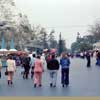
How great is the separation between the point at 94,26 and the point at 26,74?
117m

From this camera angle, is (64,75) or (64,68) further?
(64,75)

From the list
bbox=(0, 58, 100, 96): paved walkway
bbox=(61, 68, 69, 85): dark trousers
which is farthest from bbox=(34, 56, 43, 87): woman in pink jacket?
bbox=(61, 68, 69, 85): dark trousers

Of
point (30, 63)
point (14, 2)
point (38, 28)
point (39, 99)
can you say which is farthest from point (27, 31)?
point (39, 99)

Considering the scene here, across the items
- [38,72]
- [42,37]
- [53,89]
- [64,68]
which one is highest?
[42,37]

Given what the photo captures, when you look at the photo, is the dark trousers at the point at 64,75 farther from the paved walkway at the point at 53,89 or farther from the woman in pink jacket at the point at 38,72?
the woman in pink jacket at the point at 38,72

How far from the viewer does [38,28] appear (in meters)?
144

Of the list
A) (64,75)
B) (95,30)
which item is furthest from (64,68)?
(95,30)

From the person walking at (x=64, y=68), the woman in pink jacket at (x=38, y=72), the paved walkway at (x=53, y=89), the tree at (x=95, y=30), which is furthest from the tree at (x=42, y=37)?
the person walking at (x=64, y=68)

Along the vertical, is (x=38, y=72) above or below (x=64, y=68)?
below

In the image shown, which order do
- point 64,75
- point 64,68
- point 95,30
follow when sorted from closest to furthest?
point 64,68 → point 64,75 → point 95,30

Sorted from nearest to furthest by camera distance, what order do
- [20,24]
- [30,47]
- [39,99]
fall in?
[39,99] → [20,24] → [30,47]

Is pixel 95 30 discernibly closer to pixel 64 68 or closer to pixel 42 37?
pixel 42 37

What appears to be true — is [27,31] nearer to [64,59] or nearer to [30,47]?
[30,47]

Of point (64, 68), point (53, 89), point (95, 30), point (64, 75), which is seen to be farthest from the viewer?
point (95, 30)
